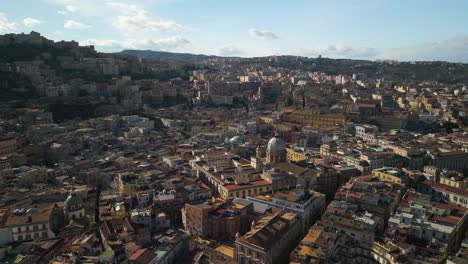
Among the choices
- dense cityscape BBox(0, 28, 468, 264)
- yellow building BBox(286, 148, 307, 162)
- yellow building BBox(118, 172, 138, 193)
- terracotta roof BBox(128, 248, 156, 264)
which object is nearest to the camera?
terracotta roof BBox(128, 248, 156, 264)

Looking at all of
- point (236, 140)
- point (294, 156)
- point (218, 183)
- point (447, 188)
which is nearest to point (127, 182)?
point (218, 183)

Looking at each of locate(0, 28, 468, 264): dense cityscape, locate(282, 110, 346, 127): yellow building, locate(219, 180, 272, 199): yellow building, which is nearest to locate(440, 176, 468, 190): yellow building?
locate(0, 28, 468, 264): dense cityscape

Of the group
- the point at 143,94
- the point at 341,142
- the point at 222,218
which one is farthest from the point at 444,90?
the point at 222,218

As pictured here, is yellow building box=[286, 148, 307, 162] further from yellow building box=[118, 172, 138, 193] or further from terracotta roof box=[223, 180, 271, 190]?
yellow building box=[118, 172, 138, 193]

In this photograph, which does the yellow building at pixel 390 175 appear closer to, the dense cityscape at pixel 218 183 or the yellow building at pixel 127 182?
the dense cityscape at pixel 218 183

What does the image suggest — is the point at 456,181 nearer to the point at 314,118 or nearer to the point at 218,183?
the point at 218,183

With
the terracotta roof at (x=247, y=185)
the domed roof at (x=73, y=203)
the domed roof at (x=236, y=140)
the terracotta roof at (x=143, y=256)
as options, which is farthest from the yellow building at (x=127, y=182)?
the domed roof at (x=236, y=140)
